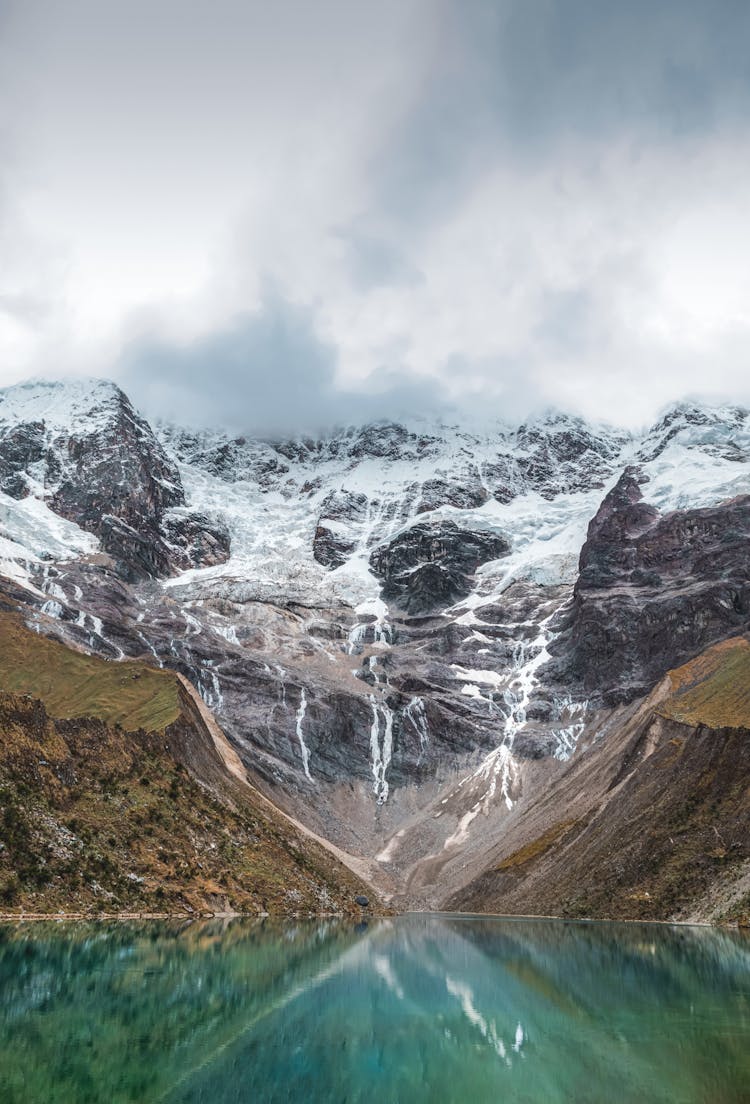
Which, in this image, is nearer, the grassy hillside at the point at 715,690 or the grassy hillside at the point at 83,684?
the grassy hillside at the point at 83,684

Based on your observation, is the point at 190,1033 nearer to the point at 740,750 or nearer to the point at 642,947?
the point at 642,947

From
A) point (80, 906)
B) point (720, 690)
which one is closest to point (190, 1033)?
point (80, 906)

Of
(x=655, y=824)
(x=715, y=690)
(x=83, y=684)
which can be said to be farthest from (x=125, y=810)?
(x=715, y=690)

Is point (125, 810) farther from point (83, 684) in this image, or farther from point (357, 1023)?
point (357, 1023)

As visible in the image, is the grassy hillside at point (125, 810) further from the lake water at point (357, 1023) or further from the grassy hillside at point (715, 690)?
the grassy hillside at point (715, 690)

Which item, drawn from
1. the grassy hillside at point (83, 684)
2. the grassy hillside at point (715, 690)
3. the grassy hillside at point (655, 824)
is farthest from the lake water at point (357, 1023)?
the grassy hillside at point (715, 690)

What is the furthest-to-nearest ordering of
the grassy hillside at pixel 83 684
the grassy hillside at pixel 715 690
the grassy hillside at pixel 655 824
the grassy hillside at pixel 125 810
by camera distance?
the grassy hillside at pixel 715 690
the grassy hillside at pixel 83 684
the grassy hillside at pixel 655 824
the grassy hillside at pixel 125 810
